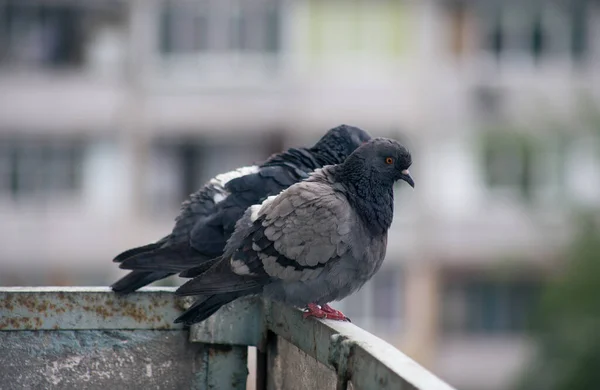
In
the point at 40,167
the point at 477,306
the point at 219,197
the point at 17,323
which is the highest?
the point at 219,197

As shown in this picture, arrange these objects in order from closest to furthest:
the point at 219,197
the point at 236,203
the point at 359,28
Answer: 1. the point at 236,203
2. the point at 219,197
3. the point at 359,28

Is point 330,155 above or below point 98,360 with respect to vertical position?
above

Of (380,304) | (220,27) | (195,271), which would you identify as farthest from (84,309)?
(380,304)

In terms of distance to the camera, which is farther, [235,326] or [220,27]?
[220,27]

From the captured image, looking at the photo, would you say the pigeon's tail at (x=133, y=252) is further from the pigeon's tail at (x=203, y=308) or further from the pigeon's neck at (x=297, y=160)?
the pigeon's tail at (x=203, y=308)

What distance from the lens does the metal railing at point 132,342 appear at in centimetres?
483

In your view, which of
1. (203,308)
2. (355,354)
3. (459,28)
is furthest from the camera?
(459,28)

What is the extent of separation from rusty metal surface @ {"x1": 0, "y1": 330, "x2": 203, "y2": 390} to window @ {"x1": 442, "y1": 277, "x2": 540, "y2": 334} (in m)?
19.5

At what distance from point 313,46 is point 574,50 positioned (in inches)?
196

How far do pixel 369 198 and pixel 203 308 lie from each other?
37.7 inches

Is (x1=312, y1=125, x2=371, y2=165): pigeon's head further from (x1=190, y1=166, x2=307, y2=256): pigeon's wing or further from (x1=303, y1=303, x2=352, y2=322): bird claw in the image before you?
(x1=303, y1=303, x2=352, y2=322): bird claw

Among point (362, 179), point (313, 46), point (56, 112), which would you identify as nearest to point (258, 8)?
point (313, 46)

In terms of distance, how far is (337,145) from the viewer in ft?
21.2

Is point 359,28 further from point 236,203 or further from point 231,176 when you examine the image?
point 236,203
